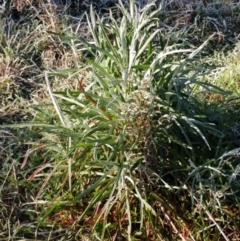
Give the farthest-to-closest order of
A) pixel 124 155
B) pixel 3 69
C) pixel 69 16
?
pixel 69 16, pixel 3 69, pixel 124 155

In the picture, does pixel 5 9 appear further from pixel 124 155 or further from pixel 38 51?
pixel 124 155

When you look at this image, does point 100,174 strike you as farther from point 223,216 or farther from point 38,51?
point 38,51

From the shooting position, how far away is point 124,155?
8.52ft

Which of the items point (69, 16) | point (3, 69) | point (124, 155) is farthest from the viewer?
point (69, 16)

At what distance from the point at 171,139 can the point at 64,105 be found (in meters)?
0.47

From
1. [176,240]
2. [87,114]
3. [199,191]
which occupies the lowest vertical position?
[176,240]

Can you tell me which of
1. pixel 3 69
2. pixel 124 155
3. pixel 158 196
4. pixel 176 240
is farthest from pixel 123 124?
pixel 3 69

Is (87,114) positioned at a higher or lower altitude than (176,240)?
higher

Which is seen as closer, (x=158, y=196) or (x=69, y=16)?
(x=158, y=196)

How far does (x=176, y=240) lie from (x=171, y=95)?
583 mm

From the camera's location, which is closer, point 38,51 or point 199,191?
point 199,191

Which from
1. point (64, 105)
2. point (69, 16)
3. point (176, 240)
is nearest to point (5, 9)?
point (69, 16)

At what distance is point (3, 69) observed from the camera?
11.2ft

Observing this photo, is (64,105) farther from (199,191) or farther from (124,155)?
(199,191)
